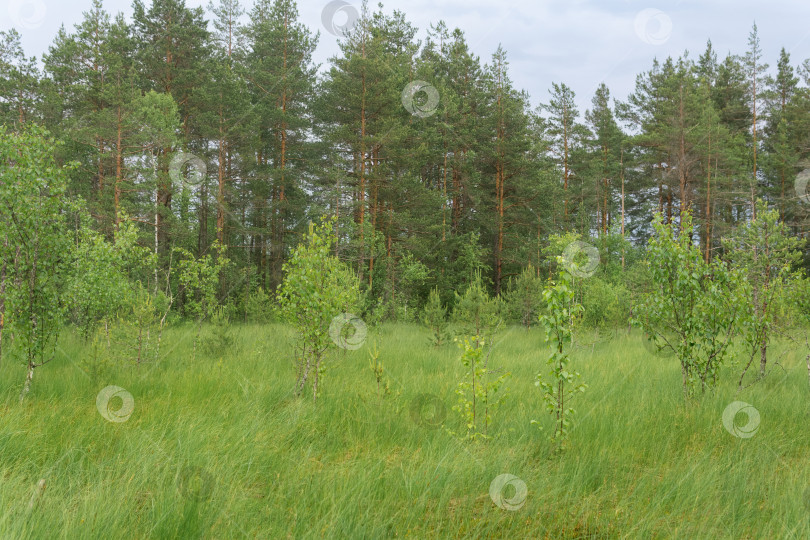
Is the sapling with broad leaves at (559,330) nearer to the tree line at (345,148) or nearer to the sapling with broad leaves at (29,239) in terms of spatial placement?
the sapling with broad leaves at (29,239)

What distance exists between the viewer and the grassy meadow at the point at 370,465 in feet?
9.70

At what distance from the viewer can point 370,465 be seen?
3.88m

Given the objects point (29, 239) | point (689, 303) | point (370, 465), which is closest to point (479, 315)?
point (689, 303)

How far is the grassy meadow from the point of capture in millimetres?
2955

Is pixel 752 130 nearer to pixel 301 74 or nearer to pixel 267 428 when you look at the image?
pixel 301 74

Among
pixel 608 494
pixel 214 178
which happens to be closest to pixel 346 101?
pixel 214 178

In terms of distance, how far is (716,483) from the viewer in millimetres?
A: 3660

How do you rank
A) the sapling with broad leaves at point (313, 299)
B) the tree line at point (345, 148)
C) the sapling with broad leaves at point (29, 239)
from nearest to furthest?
the sapling with broad leaves at point (29, 239) → the sapling with broad leaves at point (313, 299) → the tree line at point (345, 148)

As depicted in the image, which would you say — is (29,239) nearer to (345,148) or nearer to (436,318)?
(436,318)

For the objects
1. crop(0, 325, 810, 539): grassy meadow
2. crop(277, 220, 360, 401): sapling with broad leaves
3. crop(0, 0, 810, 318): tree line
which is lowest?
crop(0, 325, 810, 539): grassy meadow

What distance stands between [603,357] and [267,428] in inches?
326

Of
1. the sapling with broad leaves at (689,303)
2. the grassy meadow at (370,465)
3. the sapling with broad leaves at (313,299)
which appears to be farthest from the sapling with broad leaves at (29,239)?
the sapling with broad leaves at (689,303)

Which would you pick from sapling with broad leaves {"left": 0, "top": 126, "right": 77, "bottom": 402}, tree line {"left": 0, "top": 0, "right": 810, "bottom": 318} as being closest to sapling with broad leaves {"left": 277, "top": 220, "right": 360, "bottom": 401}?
sapling with broad leaves {"left": 0, "top": 126, "right": 77, "bottom": 402}

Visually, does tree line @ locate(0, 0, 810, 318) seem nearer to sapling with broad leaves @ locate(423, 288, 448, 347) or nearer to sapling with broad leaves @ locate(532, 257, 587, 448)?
sapling with broad leaves @ locate(423, 288, 448, 347)
